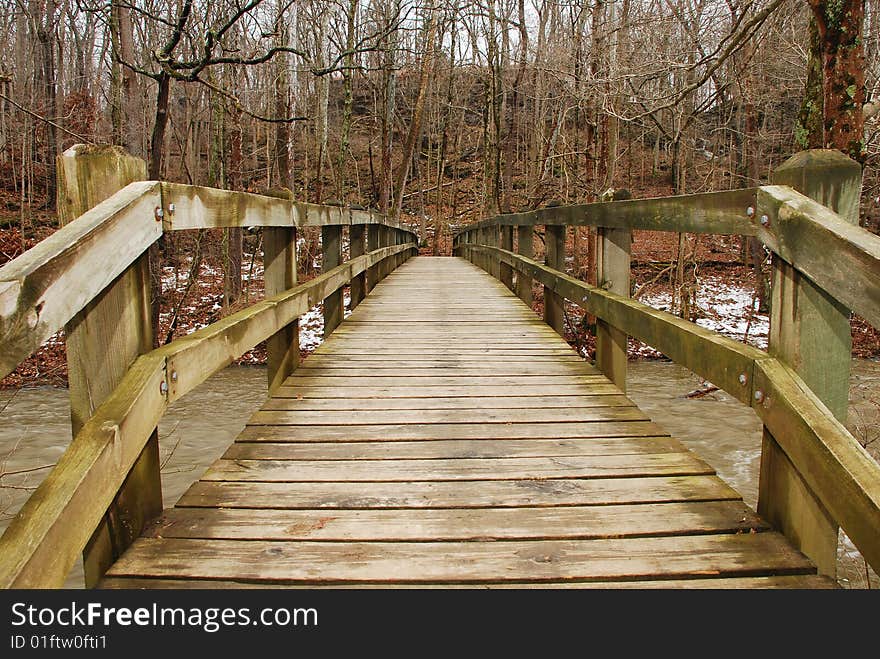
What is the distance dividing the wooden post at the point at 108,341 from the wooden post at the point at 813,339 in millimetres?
1986

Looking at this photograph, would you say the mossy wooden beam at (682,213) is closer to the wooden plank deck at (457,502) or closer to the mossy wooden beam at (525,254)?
the wooden plank deck at (457,502)

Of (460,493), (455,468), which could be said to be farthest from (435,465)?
(460,493)

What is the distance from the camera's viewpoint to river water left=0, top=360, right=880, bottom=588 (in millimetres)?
8438

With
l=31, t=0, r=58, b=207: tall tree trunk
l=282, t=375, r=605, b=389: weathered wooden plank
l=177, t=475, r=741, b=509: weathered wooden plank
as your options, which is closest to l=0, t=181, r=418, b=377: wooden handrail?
l=177, t=475, r=741, b=509: weathered wooden plank

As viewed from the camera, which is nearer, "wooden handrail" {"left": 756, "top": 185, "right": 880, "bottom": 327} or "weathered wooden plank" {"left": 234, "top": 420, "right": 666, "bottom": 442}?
"wooden handrail" {"left": 756, "top": 185, "right": 880, "bottom": 327}

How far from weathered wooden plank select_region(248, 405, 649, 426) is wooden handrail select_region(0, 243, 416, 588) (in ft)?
2.10

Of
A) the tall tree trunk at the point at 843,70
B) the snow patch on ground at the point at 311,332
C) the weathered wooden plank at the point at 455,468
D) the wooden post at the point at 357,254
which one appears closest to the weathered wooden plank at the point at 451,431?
the weathered wooden plank at the point at 455,468

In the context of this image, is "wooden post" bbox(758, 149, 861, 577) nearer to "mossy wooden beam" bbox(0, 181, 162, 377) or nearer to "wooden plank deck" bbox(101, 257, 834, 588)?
"wooden plank deck" bbox(101, 257, 834, 588)

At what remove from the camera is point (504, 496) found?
2.53m

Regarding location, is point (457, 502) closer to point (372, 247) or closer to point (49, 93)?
point (372, 247)

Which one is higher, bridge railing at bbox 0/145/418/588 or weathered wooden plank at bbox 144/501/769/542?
bridge railing at bbox 0/145/418/588

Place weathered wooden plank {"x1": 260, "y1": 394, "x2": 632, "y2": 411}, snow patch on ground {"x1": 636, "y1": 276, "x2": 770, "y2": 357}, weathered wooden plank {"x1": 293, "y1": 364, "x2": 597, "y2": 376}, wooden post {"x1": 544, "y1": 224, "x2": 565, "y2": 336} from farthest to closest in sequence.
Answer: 1. snow patch on ground {"x1": 636, "y1": 276, "x2": 770, "y2": 357}
2. wooden post {"x1": 544, "y1": 224, "x2": 565, "y2": 336}
3. weathered wooden plank {"x1": 293, "y1": 364, "x2": 597, "y2": 376}
4. weathered wooden plank {"x1": 260, "y1": 394, "x2": 632, "y2": 411}

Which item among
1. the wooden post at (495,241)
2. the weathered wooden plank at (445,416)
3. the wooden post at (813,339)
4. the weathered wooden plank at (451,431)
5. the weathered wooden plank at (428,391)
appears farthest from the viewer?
the wooden post at (495,241)

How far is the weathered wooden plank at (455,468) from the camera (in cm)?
271
